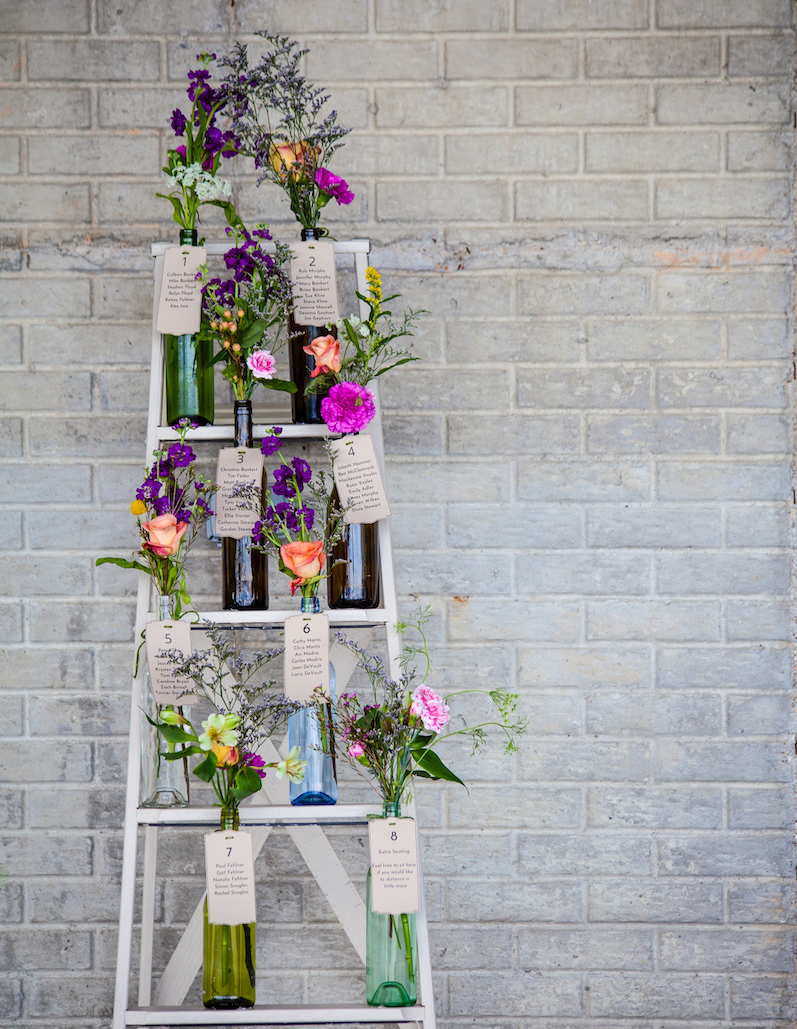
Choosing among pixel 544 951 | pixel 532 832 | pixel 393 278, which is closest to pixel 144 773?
pixel 532 832

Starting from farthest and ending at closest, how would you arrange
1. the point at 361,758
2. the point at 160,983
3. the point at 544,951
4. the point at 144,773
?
the point at 544,951
the point at 160,983
the point at 144,773
the point at 361,758

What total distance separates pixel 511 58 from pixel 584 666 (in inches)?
50.4

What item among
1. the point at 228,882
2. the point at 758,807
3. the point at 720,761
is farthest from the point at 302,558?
the point at 758,807

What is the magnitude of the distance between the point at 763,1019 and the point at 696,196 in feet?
5.61

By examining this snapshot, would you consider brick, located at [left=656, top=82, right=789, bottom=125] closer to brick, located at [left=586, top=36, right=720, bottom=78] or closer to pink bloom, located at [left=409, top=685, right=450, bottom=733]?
brick, located at [left=586, top=36, right=720, bottom=78]

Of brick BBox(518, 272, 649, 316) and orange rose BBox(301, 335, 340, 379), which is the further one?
brick BBox(518, 272, 649, 316)

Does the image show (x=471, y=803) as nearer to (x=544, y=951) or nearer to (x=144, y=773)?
(x=544, y=951)

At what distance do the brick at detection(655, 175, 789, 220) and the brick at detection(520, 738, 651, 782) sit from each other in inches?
44.0

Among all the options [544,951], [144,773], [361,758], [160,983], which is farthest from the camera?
[544,951]

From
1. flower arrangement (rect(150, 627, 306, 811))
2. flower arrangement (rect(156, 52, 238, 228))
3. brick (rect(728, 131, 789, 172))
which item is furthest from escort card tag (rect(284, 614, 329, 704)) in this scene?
brick (rect(728, 131, 789, 172))

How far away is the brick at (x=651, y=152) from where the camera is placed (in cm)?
181

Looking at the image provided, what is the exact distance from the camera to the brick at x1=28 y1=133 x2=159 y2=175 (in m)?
1.80

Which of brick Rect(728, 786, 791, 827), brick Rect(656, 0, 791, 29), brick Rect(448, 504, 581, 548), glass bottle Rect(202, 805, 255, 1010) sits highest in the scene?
brick Rect(656, 0, 791, 29)

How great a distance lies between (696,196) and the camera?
181 centimetres
